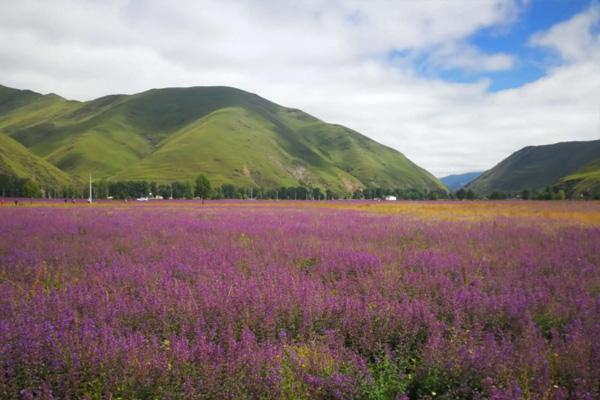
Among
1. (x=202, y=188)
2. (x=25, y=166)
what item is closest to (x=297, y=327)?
(x=202, y=188)

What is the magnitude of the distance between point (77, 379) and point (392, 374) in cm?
272

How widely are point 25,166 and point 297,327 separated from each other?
154m

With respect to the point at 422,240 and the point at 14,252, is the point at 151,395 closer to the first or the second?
the point at 14,252

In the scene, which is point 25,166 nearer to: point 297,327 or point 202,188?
point 202,188

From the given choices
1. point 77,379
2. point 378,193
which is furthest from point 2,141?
point 77,379

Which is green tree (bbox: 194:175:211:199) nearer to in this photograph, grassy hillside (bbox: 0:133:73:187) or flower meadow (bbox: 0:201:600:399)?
flower meadow (bbox: 0:201:600:399)

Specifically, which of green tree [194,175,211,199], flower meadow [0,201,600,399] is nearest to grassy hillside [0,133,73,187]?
green tree [194,175,211,199]

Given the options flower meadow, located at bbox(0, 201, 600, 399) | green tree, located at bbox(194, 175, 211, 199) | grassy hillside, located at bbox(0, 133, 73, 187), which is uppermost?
grassy hillside, located at bbox(0, 133, 73, 187)

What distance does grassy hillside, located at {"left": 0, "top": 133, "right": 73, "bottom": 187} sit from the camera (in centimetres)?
11364

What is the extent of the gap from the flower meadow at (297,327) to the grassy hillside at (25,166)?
441 feet

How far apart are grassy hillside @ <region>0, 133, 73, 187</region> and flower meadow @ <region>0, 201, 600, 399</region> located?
134378 mm

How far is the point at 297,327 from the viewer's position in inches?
169

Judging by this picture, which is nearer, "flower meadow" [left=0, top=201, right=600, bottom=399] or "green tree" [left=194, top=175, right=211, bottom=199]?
"flower meadow" [left=0, top=201, right=600, bottom=399]

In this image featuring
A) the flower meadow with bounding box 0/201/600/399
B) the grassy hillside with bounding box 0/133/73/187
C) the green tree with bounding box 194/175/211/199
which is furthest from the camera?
the grassy hillside with bounding box 0/133/73/187
